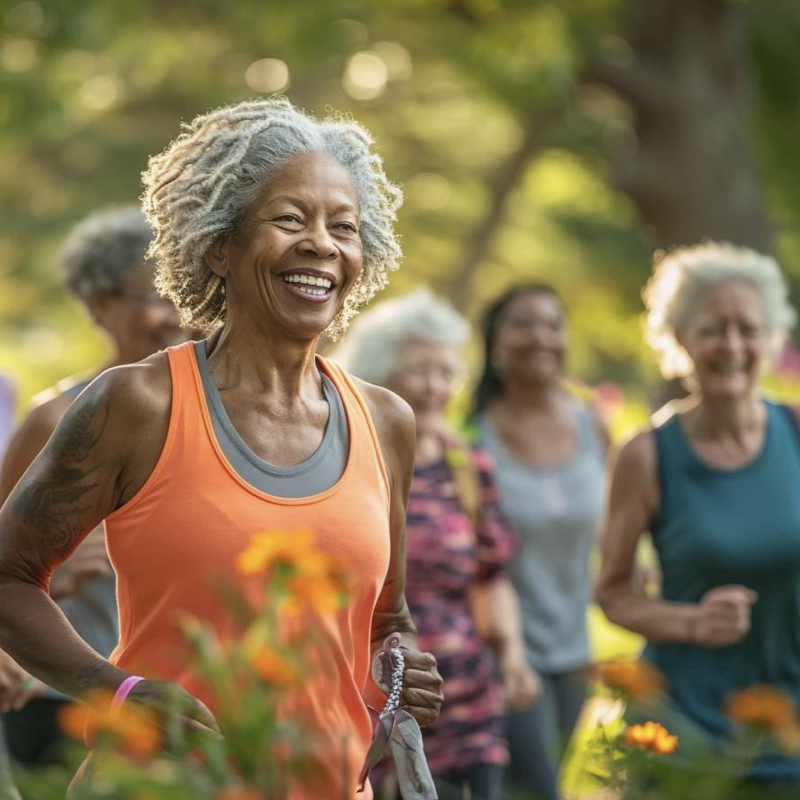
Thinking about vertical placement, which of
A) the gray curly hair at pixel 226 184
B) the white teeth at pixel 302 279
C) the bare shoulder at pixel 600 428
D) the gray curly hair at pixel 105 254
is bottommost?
the bare shoulder at pixel 600 428

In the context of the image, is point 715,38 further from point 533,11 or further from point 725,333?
point 725,333

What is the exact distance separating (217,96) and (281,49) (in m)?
8.05

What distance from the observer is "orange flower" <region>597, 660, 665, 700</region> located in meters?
2.55

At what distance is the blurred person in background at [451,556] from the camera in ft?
18.8

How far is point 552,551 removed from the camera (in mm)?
6688

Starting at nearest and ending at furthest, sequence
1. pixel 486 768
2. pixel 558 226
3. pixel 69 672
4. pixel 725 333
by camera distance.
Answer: pixel 69 672 < pixel 725 333 < pixel 486 768 < pixel 558 226

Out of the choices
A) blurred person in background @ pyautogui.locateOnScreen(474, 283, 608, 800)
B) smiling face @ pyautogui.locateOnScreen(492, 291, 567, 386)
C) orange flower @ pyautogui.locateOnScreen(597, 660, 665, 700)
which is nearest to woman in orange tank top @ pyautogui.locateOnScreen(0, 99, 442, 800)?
orange flower @ pyautogui.locateOnScreen(597, 660, 665, 700)

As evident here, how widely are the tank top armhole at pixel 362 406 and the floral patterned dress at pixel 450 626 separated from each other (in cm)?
234

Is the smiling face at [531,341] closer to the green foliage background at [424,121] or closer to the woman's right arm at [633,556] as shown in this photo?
the woman's right arm at [633,556]

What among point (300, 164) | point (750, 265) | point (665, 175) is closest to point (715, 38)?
point (665, 175)

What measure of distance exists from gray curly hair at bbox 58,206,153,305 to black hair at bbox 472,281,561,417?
8.12 feet

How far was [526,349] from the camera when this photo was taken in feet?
23.8

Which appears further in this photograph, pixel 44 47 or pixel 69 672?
pixel 44 47

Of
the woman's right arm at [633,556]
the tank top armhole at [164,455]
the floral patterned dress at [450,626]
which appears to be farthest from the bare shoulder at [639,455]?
the tank top armhole at [164,455]
